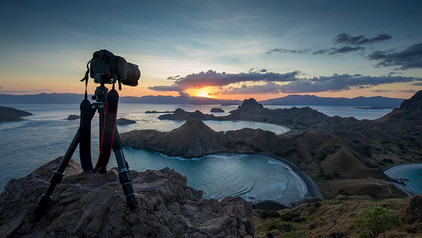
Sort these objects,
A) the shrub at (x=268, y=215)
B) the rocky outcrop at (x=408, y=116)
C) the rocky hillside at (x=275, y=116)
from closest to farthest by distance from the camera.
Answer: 1. the shrub at (x=268, y=215)
2. the rocky outcrop at (x=408, y=116)
3. the rocky hillside at (x=275, y=116)

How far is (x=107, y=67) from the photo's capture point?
4082 mm

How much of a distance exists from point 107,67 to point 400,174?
217 ft

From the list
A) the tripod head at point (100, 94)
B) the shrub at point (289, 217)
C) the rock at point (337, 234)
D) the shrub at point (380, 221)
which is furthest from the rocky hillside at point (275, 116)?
the tripod head at point (100, 94)

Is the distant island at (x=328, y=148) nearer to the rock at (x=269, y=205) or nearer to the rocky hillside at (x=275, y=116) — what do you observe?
the rock at (x=269, y=205)

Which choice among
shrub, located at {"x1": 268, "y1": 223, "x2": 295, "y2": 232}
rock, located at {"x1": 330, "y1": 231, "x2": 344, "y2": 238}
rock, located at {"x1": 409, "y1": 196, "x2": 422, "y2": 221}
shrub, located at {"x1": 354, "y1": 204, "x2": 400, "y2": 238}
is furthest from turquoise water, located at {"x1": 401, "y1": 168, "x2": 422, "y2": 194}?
shrub, located at {"x1": 354, "y1": 204, "x2": 400, "y2": 238}

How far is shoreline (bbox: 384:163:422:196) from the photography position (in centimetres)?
3937

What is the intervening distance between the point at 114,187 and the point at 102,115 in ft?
5.58

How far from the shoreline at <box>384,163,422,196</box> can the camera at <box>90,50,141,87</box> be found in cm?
5458

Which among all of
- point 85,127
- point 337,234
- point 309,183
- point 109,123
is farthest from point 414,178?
point 85,127

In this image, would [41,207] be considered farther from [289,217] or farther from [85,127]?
[289,217]

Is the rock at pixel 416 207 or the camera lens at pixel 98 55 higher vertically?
the camera lens at pixel 98 55

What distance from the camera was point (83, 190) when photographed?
15.1 feet

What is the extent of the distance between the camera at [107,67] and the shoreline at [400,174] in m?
54.6

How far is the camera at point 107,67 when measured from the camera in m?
4.07
